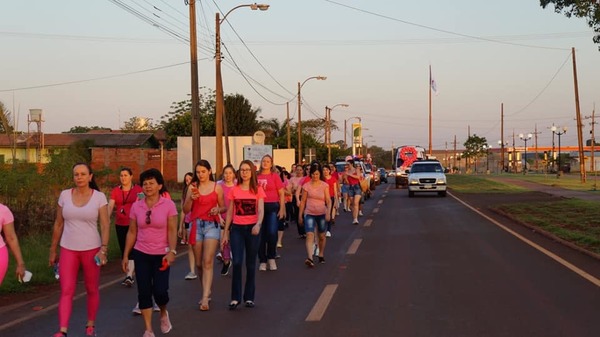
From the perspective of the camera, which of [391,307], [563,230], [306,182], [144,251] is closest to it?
[144,251]

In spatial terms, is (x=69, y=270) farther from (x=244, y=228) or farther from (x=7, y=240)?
(x=244, y=228)

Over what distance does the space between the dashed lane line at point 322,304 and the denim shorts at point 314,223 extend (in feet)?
7.72

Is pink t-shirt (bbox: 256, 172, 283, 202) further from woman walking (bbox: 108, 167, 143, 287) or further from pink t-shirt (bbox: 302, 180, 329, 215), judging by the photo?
woman walking (bbox: 108, 167, 143, 287)

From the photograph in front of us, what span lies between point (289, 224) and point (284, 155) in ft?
79.2

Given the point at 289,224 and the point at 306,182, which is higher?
the point at 306,182

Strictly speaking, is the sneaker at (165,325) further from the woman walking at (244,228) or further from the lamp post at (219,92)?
the lamp post at (219,92)

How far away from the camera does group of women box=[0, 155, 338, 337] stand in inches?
282

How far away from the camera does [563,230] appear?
18.1 m

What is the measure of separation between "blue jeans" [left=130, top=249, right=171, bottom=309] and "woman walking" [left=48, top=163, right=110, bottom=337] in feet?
1.15

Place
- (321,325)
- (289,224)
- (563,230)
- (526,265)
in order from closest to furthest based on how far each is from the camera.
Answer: (321,325) → (526,265) → (563,230) → (289,224)

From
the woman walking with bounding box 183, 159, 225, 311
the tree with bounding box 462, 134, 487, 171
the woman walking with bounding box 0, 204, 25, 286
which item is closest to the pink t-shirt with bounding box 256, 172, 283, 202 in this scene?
the woman walking with bounding box 183, 159, 225, 311

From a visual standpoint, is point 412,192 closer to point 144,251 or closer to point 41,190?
point 41,190

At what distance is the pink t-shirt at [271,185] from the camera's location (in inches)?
464

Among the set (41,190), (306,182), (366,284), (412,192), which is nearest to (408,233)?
(306,182)
